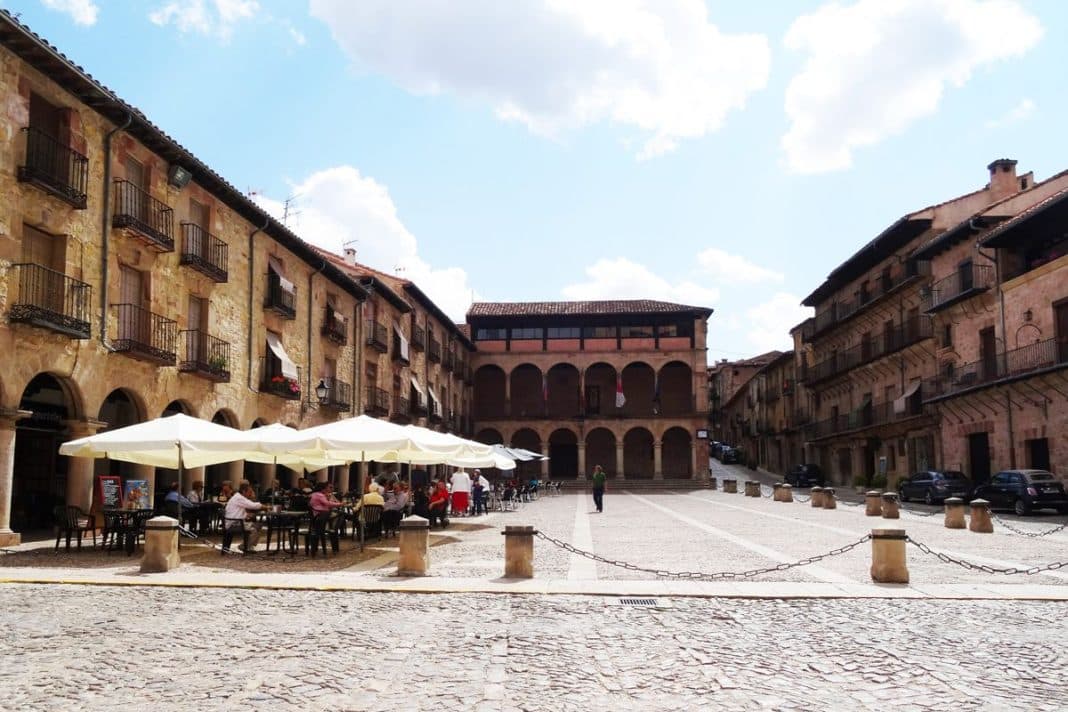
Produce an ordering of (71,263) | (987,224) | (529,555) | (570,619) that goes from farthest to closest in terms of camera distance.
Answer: (987,224) → (71,263) → (529,555) → (570,619)

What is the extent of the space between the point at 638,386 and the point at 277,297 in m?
34.6

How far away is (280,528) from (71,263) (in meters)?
6.41

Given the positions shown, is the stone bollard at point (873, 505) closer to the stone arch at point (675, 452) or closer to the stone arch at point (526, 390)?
the stone arch at point (675, 452)

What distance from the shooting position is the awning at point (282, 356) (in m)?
23.8

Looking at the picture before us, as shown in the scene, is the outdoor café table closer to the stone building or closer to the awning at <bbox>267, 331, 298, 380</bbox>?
the awning at <bbox>267, 331, 298, 380</bbox>

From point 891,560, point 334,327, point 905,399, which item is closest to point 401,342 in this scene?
point 334,327

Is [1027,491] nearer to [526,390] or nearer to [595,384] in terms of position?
[595,384]

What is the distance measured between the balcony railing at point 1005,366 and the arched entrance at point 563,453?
85.5 ft

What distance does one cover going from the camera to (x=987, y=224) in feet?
97.6

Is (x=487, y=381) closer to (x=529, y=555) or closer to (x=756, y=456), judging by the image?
(x=756, y=456)

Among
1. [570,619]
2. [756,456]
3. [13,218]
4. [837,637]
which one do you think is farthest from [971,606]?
[756,456]

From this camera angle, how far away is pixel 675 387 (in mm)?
55844

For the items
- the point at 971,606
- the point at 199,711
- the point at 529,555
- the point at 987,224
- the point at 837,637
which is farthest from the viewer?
the point at 987,224

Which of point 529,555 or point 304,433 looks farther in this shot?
point 304,433
